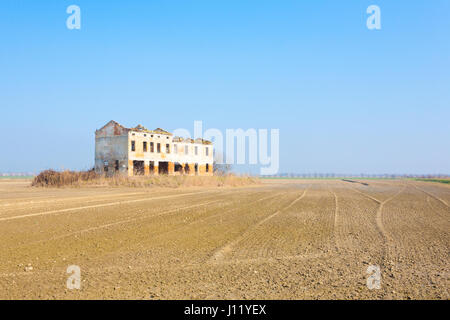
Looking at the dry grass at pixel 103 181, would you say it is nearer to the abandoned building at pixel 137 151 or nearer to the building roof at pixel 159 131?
the abandoned building at pixel 137 151

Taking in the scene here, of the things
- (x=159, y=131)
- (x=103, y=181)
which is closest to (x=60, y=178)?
(x=103, y=181)

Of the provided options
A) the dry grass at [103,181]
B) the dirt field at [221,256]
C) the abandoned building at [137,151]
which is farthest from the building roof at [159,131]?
the dirt field at [221,256]

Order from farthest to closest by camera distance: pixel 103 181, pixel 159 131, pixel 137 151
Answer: pixel 159 131 → pixel 137 151 → pixel 103 181

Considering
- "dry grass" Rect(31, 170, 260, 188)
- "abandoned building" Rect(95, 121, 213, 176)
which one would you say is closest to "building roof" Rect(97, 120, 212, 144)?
"abandoned building" Rect(95, 121, 213, 176)

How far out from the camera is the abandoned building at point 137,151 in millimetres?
39737

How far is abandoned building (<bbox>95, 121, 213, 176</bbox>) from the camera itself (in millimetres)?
39737

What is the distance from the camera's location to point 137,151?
4044 centimetres

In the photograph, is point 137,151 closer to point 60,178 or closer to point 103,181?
point 103,181

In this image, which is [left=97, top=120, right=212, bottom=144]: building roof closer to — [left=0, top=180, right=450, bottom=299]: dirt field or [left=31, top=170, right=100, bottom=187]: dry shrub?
[left=31, top=170, right=100, bottom=187]: dry shrub

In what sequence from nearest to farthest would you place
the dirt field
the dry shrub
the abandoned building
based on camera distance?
the dirt field → the dry shrub → the abandoned building
